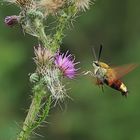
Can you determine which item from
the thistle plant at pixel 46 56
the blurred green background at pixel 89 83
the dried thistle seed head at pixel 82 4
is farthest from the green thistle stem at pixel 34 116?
the blurred green background at pixel 89 83

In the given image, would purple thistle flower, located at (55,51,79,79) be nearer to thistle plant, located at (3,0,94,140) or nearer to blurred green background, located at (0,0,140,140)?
thistle plant, located at (3,0,94,140)

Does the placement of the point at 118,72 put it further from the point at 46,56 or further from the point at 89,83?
the point at 89,83

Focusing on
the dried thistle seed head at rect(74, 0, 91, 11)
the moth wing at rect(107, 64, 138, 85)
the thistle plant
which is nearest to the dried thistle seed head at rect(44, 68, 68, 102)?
the thistle plant

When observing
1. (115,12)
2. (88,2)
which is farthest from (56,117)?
(88,2)

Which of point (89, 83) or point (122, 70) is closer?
point (122, 70)

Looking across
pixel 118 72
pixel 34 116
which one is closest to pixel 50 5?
pixel 118 72
